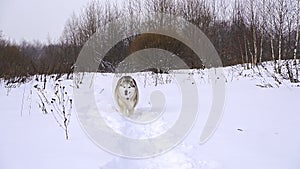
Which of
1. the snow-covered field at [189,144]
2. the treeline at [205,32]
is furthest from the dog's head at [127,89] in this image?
the treeline at [205,32]

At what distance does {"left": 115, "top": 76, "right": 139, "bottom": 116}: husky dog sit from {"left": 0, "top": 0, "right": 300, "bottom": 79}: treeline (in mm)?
6099

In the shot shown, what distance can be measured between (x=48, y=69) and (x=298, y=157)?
33.5 feet

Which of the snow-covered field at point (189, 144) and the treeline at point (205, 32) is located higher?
the treeline at point (205, 32)

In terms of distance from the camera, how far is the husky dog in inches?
234

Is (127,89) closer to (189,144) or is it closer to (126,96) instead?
(126,96)

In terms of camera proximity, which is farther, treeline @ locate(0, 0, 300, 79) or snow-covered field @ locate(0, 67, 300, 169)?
treeline @ locate(0, 0, 300, 79)

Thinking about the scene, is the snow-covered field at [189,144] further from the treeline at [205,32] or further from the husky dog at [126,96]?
the treeline at [205,32]

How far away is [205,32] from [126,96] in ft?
49.5

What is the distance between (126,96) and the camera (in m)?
6.06

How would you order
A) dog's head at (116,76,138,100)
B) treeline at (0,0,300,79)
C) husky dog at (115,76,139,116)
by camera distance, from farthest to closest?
1. treeline at (0,0,300,79)
2. dog's head at (116,76,138,100)
3. husky dog at (115,76,139,116)

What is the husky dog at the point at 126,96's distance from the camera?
5938mm

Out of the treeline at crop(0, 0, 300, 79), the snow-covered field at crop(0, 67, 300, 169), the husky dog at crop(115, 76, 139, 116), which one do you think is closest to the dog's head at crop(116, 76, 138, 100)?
the husky dog at crop(115, 76, 139, 116)

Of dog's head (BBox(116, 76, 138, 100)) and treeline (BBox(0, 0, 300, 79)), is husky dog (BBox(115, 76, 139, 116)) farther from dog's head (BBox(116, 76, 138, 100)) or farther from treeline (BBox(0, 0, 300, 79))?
treeline (BBox(0, 0, 300, 79))

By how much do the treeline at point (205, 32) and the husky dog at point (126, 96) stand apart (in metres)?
6.10
